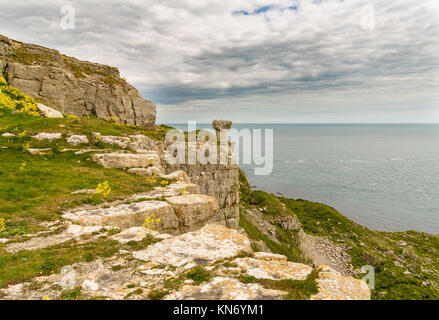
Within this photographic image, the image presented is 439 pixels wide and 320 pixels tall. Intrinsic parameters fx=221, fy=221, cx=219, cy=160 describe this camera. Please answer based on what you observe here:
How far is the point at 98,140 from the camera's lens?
25719mm

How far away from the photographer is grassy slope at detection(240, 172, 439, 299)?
2117 inches

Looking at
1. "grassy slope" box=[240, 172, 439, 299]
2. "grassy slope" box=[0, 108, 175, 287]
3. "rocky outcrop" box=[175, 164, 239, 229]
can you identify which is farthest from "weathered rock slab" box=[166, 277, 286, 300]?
"grassy slope" box=[240, 172, 439, 299]

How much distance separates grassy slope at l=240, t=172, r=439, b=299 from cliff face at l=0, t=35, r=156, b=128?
4451 centimetres

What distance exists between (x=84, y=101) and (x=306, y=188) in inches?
4654

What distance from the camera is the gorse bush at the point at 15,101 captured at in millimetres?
30772

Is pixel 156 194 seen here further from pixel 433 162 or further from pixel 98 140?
pixel 433 162

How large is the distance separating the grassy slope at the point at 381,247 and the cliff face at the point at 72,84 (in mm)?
44510

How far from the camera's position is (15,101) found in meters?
33.3

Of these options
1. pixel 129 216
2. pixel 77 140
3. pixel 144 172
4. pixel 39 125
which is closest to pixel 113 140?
pixel 77 140

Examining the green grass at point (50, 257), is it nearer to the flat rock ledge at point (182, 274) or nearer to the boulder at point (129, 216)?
the flat rock ledge at point (182, 274)

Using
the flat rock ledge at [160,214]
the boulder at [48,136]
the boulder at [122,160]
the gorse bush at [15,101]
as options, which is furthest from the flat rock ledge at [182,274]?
the gorse bush at [15,101]

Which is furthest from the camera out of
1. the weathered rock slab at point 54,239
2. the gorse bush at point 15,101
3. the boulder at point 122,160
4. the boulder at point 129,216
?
the gorse bush at point 15,101

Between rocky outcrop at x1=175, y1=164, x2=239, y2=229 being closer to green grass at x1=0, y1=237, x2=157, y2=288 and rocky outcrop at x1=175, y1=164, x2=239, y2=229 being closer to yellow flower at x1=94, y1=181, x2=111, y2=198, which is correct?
yellow flower at x1=94, y1=181, x2=111, y2=198

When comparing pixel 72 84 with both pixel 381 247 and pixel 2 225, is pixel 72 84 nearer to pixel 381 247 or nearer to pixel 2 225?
pixel 2 225
